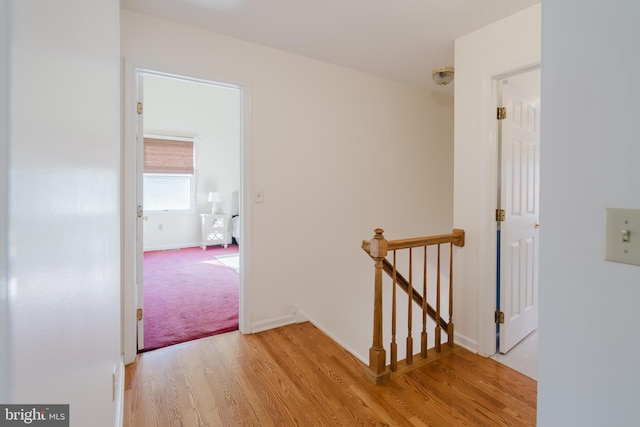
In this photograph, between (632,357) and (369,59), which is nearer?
(632,357)

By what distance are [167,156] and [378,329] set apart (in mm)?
5514

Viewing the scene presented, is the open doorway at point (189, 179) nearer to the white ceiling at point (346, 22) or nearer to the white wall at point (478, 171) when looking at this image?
A: the white ceiling at point (346, 22)

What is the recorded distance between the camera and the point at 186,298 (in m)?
3.50

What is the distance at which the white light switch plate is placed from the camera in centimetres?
65

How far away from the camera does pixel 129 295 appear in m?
2.14

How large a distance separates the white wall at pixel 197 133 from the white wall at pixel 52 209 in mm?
4988

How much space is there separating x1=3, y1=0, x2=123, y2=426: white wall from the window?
5631 mm

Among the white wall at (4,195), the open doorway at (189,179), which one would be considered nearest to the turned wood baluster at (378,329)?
the white wall at (4,195)

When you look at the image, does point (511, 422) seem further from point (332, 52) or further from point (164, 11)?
point (164, 11)

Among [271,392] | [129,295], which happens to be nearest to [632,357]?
[271,392]

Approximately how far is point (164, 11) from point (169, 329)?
8.01 feet

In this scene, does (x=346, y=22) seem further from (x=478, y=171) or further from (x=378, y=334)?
(x=378, y=334)

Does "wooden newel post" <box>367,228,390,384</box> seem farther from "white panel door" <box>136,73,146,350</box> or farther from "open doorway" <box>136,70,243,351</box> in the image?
"open doorway" <box>136,70,243,351</box>

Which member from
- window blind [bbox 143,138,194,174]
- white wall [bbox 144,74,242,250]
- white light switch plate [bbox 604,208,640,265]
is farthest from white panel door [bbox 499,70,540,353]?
window blind [bbox 143,138,194,174]
